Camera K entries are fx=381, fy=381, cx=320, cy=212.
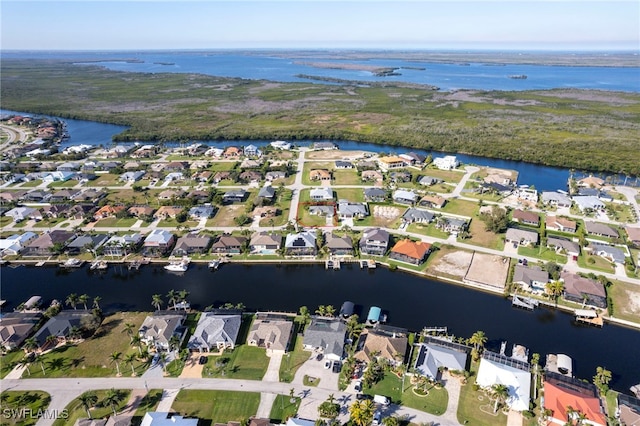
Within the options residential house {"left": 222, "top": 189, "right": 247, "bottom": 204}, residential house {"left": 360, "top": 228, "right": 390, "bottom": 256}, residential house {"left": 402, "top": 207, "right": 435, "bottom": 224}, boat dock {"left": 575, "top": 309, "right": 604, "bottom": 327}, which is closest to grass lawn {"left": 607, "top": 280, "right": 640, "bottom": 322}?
boat dock {"left": 575, "top": 309, "right": 604, "bottom": 327}

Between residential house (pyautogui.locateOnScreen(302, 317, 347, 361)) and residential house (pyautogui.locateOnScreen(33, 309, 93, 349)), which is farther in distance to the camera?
residential house (pyautogui.locateOnScreen(33, 309, 93, 349))

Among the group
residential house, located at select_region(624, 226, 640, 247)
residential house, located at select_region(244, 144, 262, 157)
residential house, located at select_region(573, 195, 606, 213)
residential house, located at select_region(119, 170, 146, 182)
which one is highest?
residential house, located at select_region(244, 144, 262, 157)

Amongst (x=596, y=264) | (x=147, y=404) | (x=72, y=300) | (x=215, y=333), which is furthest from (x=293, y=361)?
(x=596, y=264)

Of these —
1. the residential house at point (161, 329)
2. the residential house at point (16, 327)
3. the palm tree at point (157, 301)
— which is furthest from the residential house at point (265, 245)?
the residential house at point (16, 327)

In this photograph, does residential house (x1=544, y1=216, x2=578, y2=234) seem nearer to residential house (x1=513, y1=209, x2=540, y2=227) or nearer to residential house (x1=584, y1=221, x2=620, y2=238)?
residential house (x1=513, y1=209, x2=540, y2=227)

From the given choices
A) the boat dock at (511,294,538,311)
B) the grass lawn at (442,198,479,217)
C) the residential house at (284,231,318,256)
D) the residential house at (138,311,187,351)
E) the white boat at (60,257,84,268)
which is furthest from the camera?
the grass lawn at (442,198,479,217)

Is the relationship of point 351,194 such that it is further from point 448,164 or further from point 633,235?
point 633,235
